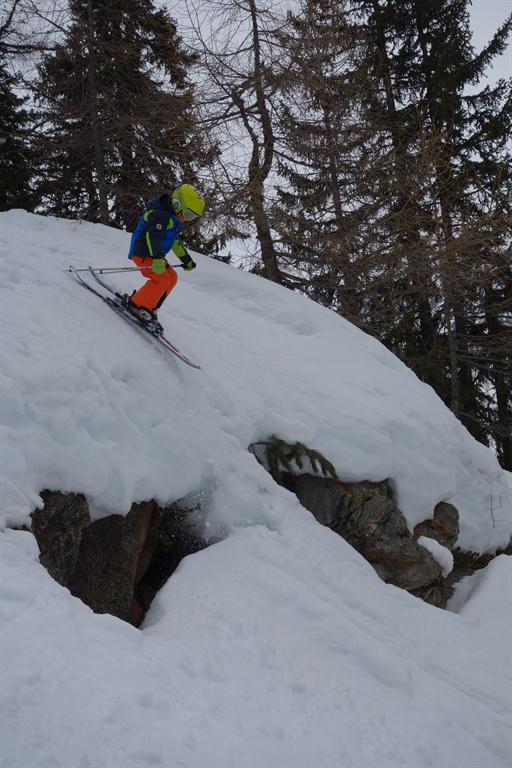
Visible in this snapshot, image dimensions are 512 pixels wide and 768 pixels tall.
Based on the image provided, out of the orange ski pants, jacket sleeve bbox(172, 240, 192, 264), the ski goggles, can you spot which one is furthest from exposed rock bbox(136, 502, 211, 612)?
the ski goggles

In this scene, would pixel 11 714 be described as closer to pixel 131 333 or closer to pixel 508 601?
pixel 131 333

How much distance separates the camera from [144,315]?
6.46 m

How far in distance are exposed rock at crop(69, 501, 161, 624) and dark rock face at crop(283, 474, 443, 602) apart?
7.41 ft

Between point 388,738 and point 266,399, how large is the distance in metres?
4.02

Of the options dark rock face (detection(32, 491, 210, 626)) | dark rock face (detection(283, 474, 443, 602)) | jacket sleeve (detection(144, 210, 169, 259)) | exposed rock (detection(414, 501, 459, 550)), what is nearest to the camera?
dark rock face (detection(32, 491, 210, 626))

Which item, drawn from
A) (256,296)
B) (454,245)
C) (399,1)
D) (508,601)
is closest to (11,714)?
(508,601)

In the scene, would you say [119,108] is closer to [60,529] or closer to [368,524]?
[368,524]

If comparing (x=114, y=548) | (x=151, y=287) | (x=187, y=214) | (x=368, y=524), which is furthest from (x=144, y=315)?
(x=368, y=524)

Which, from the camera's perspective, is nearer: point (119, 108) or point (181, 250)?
point (181, 250)

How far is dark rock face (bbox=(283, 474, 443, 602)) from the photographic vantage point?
20.6 ft

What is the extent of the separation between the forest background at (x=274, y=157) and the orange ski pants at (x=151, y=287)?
5918 mm

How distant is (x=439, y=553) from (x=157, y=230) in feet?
17.3

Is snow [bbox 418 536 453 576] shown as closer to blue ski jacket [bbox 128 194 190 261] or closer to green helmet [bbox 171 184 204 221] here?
blue ski jacket [bbox 128 194 190 261]

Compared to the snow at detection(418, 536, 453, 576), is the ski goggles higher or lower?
higher
